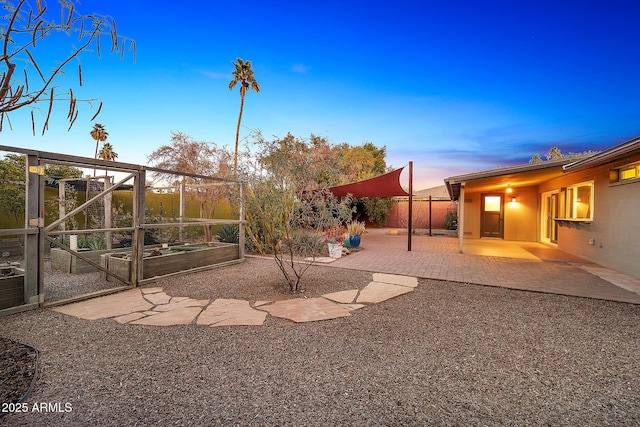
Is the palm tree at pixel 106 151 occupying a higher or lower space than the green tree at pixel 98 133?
lower

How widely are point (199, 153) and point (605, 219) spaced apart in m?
13.1

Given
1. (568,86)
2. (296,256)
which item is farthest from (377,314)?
(568,86)

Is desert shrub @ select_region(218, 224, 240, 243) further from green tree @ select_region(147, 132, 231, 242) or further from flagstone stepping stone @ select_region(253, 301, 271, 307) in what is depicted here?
flagstone stepping stone @ select_region(253, 301, 271, 307)

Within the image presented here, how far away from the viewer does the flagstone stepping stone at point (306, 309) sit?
354cm

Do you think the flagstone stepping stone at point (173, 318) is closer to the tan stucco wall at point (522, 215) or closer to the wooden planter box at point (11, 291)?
the wooden planter box at point (11, 291)

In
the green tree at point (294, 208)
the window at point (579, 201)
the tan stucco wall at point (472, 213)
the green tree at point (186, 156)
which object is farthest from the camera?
the tan stucco wall at point (472, 213)

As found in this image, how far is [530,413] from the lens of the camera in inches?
73.6

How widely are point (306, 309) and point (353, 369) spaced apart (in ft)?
4.87

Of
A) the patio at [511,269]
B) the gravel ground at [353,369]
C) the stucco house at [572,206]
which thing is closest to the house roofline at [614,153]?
the stucco house at [572,206]

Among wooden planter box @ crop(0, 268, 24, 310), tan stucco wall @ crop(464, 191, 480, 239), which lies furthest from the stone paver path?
tan stucco wall @ crop(464, 191, 480, 239)

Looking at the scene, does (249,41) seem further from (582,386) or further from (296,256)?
(582,386)

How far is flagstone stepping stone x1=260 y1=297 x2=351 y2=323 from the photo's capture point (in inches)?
139

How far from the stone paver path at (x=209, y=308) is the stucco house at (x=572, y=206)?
16.2 ft

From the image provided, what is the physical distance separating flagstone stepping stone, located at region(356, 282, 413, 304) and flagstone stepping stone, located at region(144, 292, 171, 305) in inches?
102
